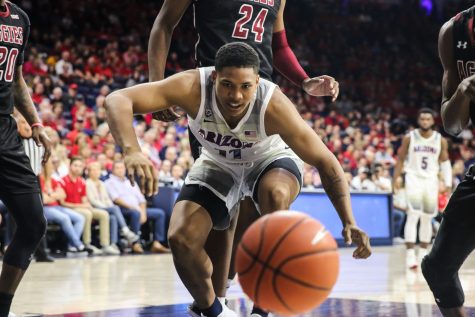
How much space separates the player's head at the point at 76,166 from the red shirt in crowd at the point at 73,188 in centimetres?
9

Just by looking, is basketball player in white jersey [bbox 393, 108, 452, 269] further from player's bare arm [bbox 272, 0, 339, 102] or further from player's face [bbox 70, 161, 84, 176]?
player's bare arm [bbox 272, 0, 339, 102]

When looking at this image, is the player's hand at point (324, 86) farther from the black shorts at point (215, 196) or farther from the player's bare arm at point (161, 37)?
the player's bare arm at point (161, 37)

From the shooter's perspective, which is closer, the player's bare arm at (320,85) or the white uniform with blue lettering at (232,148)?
the white uniform with blue lettering at (232,148)

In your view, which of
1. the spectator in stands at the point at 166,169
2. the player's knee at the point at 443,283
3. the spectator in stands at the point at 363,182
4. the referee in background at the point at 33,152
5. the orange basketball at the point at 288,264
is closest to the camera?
the orange basketball at the point at 288,264

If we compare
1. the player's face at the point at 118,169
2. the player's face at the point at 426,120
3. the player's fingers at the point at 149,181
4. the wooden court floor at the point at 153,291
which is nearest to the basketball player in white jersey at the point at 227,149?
the player's fingers at the point at 149,181

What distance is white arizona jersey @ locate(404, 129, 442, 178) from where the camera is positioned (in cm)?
1063

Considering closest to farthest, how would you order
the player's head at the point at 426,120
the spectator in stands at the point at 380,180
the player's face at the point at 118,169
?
the player's head at the point at 426,120 < the player's face at the point at 118,169 < the spectator in stands at the point at 380,180

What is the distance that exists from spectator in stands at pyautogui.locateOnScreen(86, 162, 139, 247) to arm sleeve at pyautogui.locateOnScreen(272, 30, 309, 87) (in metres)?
6.33

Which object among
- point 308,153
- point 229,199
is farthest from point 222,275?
point 308,153

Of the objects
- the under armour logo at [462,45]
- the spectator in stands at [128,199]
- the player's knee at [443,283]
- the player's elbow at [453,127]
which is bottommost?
the spectator in stands at [128,199]

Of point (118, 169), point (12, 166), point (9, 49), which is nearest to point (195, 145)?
point (12, 166)

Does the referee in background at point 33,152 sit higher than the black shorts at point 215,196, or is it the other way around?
the black shorts at point 215,196

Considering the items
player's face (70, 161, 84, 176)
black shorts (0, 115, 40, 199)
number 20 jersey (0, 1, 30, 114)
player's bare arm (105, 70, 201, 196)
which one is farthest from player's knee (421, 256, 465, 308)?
player's face (70, 161, 84, 176)

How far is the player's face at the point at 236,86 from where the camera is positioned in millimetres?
4043
